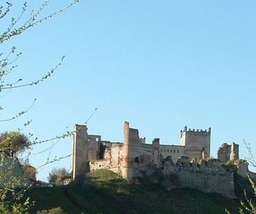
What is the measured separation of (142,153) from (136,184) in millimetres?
2163

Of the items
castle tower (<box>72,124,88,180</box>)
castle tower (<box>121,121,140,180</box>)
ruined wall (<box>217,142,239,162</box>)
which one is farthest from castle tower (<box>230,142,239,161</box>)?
castle tower (<box>72,124,88,180</box>)

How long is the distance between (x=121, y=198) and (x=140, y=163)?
3.61 metres

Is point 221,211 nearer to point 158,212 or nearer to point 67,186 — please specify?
point 158,212

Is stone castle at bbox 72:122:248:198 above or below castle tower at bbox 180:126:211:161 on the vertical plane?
below

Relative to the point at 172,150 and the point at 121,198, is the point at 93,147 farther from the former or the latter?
the point at 172,150

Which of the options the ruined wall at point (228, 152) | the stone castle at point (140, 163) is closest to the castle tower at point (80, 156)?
the stone castle at point (140, 163)

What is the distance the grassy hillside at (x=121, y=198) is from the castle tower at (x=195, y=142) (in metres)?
11.9

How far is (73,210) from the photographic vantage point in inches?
1737

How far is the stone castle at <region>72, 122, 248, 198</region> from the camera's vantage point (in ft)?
167

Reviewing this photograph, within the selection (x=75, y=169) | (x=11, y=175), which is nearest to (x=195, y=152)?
(x=75, y=169)

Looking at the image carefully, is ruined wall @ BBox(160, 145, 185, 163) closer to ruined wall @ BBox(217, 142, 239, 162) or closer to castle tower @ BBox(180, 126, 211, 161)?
castle tower @ BBox(180, 126, 211, 161)

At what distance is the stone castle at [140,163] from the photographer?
5084cm

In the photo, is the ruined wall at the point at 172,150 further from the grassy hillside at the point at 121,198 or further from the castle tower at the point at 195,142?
the grassy hillside at the point at 121,198

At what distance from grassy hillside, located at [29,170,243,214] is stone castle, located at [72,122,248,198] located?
0.76 metres
